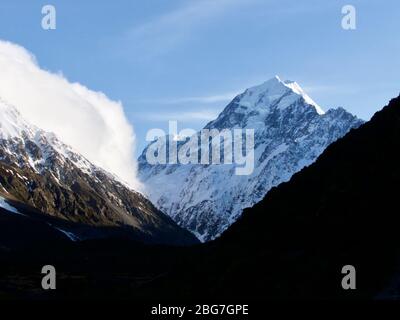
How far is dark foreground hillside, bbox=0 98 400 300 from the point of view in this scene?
337 feet

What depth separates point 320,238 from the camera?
11262cm

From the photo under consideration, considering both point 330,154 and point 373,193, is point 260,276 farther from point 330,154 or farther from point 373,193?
point 330,154

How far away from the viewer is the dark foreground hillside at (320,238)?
10269 cm

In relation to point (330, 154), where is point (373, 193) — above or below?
below

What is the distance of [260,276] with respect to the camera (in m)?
112

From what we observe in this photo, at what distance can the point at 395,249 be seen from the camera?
338 ft
